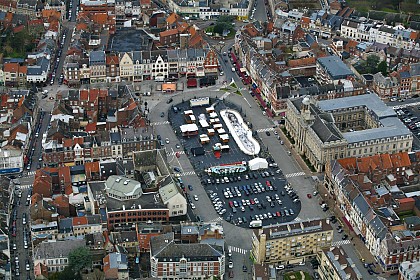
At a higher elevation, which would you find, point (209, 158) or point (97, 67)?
point (97, 67)

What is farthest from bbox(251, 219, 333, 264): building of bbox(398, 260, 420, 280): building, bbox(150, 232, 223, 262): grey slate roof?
bbox(398, 260, 420, 280): building

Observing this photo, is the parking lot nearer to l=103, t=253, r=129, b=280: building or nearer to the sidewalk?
the sidewalk

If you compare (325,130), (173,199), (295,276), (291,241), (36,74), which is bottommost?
(295,276)

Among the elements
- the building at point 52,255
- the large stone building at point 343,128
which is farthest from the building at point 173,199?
the large stone building at point 343,128

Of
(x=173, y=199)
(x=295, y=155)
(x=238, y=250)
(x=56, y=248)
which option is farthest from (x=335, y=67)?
(x=56, y=248)

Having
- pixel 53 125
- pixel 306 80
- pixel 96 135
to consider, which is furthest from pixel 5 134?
pixel 306 80

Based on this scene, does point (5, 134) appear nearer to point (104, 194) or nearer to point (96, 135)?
point (96, 135)

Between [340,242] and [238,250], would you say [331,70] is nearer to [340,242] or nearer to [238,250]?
[340,242]

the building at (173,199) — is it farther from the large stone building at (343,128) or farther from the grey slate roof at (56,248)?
the large stone building at (343,128)
